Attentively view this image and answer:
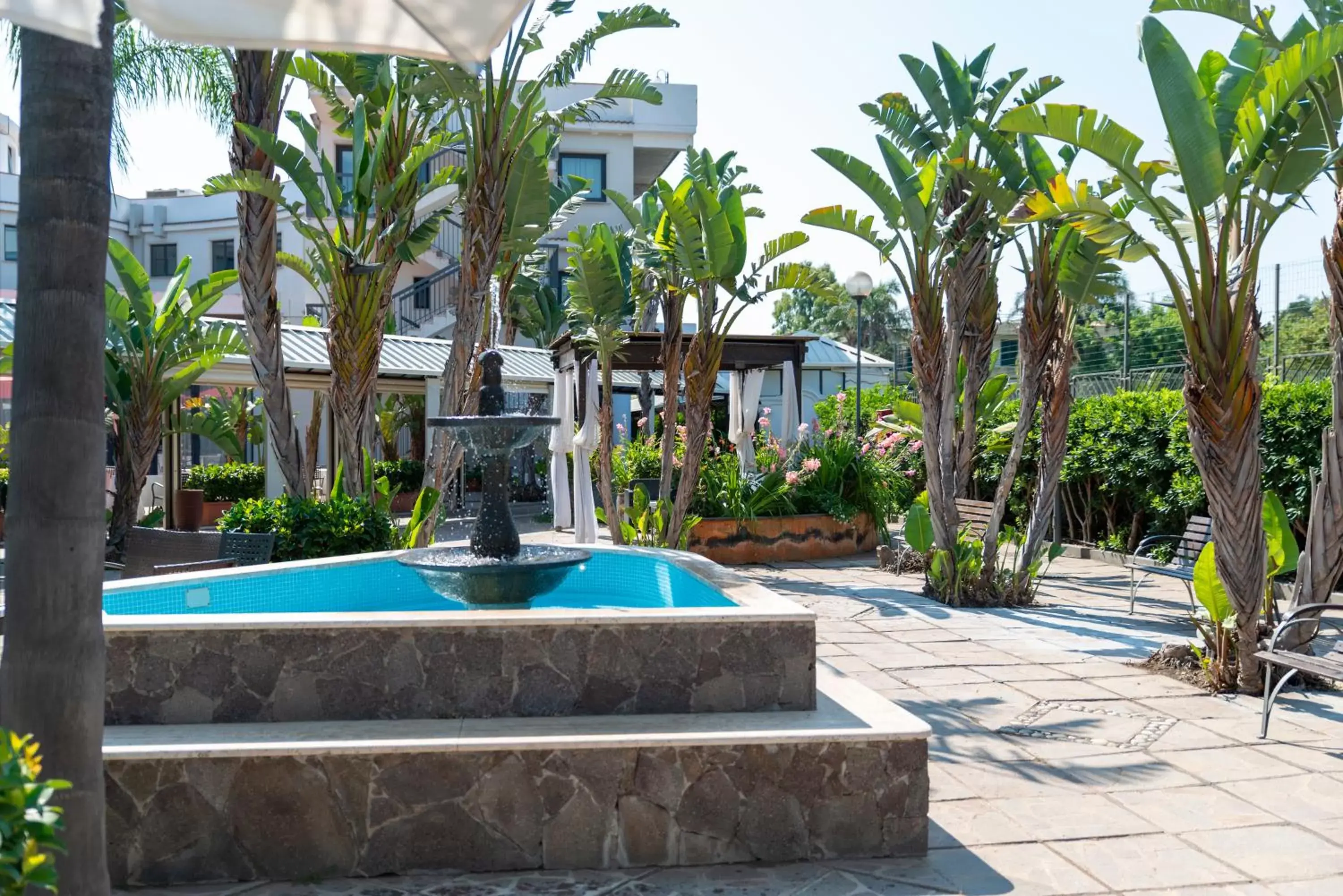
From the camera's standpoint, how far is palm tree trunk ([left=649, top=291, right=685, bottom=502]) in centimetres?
1198

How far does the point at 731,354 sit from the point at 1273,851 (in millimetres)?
12341

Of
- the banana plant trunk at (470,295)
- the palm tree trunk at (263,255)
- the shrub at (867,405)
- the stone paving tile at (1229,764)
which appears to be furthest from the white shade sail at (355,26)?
the shrub at (867,405)

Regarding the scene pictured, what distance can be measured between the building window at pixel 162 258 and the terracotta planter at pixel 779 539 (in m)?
26.3

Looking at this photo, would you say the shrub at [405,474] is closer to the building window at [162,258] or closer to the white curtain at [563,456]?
the white curtain at [563,456]

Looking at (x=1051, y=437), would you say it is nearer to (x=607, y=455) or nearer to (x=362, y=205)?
(x=607, y=455)

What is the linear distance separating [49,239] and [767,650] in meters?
3.25

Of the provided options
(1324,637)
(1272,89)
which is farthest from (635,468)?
(1272,89)

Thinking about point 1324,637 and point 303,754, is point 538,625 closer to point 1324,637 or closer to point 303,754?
point 303,754

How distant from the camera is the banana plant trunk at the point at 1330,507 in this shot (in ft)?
22.4

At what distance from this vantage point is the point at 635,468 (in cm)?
1661

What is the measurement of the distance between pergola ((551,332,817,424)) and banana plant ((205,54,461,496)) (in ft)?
18.6

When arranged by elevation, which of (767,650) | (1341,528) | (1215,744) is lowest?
(1215,744)

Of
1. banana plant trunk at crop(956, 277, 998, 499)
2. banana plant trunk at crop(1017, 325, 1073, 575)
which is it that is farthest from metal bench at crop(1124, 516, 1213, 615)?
banana plant trunk at crop(956, 277, 998, 499)

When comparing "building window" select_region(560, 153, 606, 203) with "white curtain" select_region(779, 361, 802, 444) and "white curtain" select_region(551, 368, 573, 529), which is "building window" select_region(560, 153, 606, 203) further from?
"white curtain" select_region(551, 368, 573, 529)
